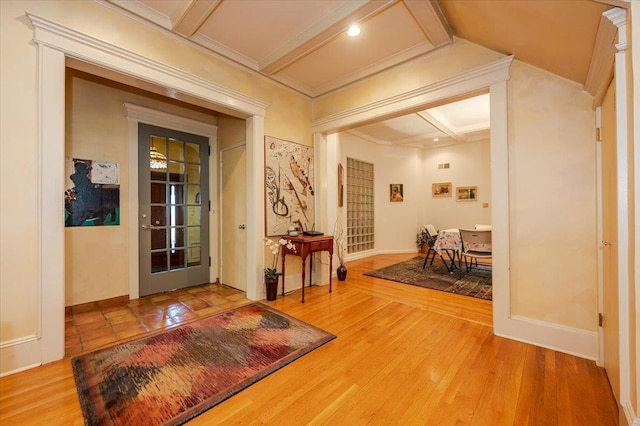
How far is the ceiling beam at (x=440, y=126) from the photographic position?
4.57m

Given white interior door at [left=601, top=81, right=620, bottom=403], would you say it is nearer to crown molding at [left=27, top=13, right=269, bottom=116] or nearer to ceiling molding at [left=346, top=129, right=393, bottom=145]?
crown molding at [left=27, top=13, right=269, bottom=116]

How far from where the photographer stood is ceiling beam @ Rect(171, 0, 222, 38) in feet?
6.99

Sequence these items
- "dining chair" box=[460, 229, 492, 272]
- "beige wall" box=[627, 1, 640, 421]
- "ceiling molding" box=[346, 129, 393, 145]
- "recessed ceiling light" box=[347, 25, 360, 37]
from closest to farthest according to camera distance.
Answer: "beige wall" box=[627, 1, 640, 421], "recessed ceiling light" box=[347, 25, 360, 37], "dining chair" box=[460, 229, 492, 272], "ceiling molding" box=[346, 129, 393, 145]

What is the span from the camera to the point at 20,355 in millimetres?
1772

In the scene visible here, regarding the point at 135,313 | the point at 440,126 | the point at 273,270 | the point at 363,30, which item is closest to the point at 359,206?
the point at 440,126

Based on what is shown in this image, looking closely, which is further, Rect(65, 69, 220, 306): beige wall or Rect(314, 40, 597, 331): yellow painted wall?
Rect(65, 69, 220, 306): beige wall

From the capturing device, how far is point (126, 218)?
317cm

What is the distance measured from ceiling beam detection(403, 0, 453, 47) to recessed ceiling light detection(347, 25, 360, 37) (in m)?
0.45

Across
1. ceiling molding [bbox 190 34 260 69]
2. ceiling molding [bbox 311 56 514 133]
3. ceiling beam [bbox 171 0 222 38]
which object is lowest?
ceiling molding [bbox 311 56 514 133]

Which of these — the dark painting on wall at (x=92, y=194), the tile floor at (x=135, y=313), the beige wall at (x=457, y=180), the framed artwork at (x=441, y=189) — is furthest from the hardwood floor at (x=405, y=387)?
the framed artwork at (x=441, y=189)

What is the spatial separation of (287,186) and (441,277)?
9.37ft

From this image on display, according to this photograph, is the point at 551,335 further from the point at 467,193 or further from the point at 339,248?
the point at 467,193

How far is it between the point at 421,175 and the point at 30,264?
24.1ft

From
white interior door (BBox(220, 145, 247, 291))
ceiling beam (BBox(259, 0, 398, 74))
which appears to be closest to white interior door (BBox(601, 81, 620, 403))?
ceiling beam (BBox(259, 0, 398, 74))
